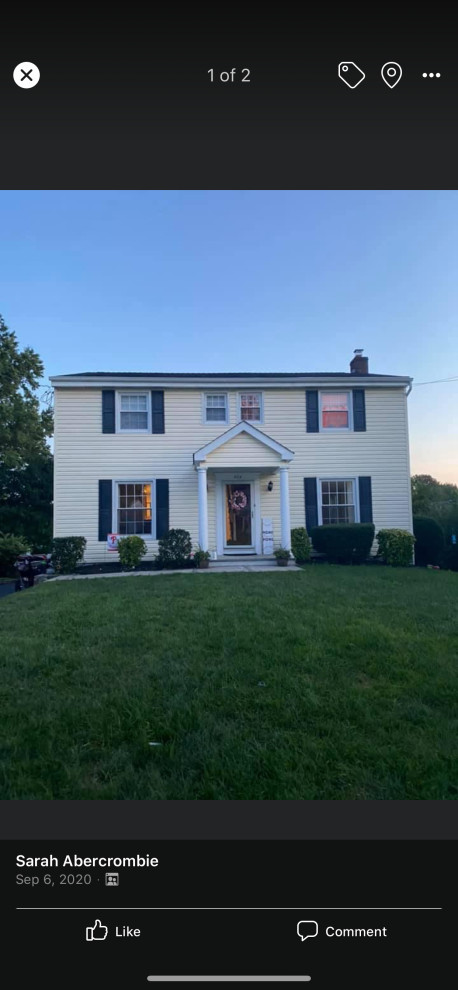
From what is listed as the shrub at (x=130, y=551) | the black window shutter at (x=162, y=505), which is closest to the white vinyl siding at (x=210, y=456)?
the black window shutter at (x=162, y=505)

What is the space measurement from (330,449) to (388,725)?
10.9 meters

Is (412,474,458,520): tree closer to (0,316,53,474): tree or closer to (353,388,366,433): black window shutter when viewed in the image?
(353,388,366,433): black window shutter

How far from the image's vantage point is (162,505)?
1219cm

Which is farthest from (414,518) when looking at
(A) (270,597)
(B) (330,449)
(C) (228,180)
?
(C) (228,180)

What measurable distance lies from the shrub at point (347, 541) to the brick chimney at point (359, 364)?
4.85 metres

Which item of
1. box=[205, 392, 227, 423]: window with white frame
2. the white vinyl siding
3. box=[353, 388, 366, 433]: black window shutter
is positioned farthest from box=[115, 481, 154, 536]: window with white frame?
box=[353, 388, 366, 433]: black window shutter

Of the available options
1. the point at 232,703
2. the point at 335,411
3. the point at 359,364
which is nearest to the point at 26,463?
the point at 335,411

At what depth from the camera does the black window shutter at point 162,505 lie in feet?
39.8

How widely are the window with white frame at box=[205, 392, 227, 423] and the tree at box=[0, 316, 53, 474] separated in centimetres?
484
